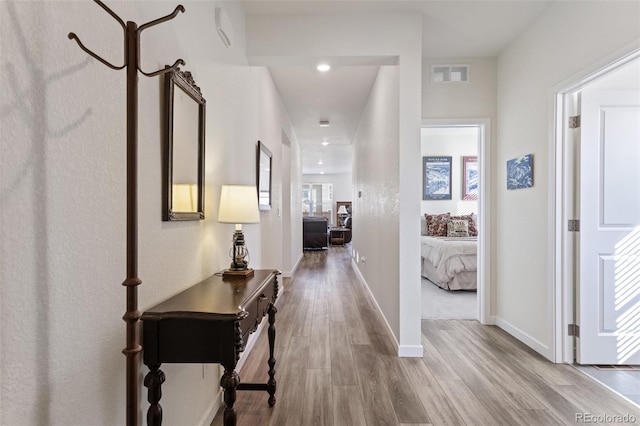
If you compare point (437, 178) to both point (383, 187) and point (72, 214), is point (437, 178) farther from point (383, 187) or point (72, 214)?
point (72, 214)

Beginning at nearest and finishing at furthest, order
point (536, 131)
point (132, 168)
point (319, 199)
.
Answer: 1. point (132, 168)
2. point (536, 131)
3. point (319, 199)

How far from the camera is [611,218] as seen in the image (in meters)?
2.43

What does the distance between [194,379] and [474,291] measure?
14.2 ft

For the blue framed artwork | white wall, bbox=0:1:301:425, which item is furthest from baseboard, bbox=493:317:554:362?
white wall, bbox=0:1:301:425

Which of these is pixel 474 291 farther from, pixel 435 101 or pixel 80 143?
pixel 80 143

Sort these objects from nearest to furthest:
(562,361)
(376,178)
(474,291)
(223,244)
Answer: (223,244) → (562,361) → (376,178) → (474,291)

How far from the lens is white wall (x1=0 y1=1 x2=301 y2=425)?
689mm

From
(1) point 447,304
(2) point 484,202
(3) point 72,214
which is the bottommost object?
(1) point 447,304

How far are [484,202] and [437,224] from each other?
290cm

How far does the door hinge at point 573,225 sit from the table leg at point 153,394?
9.41ft

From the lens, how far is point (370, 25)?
260 cm

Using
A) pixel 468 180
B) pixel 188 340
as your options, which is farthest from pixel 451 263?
pixel 188 340

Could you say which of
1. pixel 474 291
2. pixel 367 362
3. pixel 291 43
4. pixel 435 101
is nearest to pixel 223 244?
pixel 367 362

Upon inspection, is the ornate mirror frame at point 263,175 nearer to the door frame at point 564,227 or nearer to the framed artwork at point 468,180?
the door frame at point 564,227
